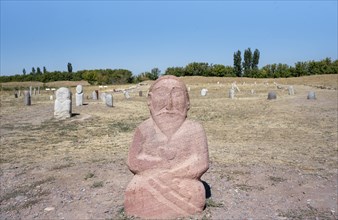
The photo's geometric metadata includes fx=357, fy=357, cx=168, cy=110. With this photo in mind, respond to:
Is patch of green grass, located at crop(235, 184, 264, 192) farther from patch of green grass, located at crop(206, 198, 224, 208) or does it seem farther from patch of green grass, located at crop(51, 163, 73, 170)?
patch of green grass, located at crop(51, 163, 73, 170)

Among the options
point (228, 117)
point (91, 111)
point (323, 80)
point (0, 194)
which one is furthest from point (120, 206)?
point (323, 80)

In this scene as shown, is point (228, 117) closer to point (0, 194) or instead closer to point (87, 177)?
point (87, 177)

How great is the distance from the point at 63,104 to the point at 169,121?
14607 millimetres

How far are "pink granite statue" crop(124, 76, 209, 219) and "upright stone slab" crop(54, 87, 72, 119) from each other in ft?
47.0

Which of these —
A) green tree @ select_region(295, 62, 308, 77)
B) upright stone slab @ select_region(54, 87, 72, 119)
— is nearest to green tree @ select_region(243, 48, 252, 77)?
green tree @ select_region(295, 62, 308, 77)

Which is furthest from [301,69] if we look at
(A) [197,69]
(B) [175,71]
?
(B) [175,71]

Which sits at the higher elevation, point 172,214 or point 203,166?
point 203,166

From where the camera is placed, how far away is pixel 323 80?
5678cm

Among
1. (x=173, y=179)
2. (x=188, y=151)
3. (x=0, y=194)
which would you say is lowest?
(x=0, y=194)

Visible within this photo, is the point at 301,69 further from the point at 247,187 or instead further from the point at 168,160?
the point at 168,160

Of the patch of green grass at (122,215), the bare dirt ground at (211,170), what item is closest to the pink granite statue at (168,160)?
the patch of green grass at (122,215)

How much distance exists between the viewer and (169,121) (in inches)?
227

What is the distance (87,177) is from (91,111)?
14.6 metres

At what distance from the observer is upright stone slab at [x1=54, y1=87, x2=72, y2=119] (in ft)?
63.0
